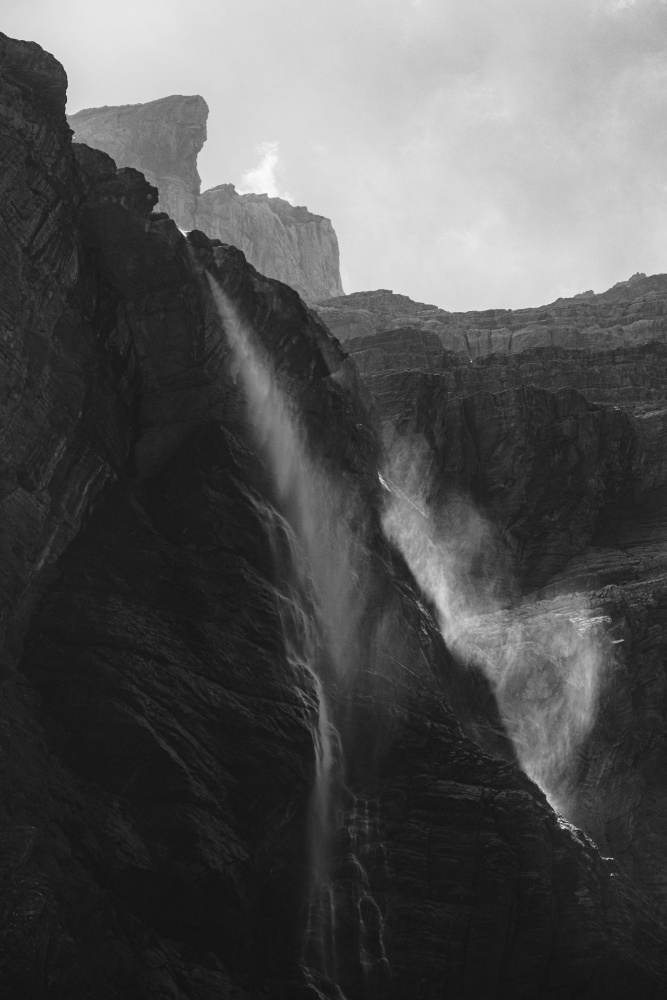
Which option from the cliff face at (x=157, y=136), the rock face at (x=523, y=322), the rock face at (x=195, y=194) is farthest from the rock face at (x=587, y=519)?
the cliff face at (x=157, y=136)

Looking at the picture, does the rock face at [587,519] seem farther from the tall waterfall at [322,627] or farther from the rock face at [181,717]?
the tall waterfall at [322,627]

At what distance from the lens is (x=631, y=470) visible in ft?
261

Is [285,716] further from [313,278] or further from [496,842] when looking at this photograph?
[313,278]

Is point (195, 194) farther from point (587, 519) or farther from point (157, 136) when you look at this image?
point (587, 519)

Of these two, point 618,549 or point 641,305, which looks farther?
point 641,305

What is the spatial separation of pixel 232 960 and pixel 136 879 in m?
4.49

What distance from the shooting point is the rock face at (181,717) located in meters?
40.6

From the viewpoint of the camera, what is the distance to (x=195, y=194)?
18275cm

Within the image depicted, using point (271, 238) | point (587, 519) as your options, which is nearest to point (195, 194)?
point (271, 238)

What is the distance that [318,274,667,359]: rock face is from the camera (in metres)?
121

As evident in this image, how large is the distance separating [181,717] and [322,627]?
10230 millimetres

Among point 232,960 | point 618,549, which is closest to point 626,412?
point 618,549

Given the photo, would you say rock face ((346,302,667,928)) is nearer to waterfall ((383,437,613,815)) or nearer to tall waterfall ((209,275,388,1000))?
waterfall ((383,437,613,815))

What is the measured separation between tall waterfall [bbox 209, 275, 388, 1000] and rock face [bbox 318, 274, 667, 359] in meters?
58.1
